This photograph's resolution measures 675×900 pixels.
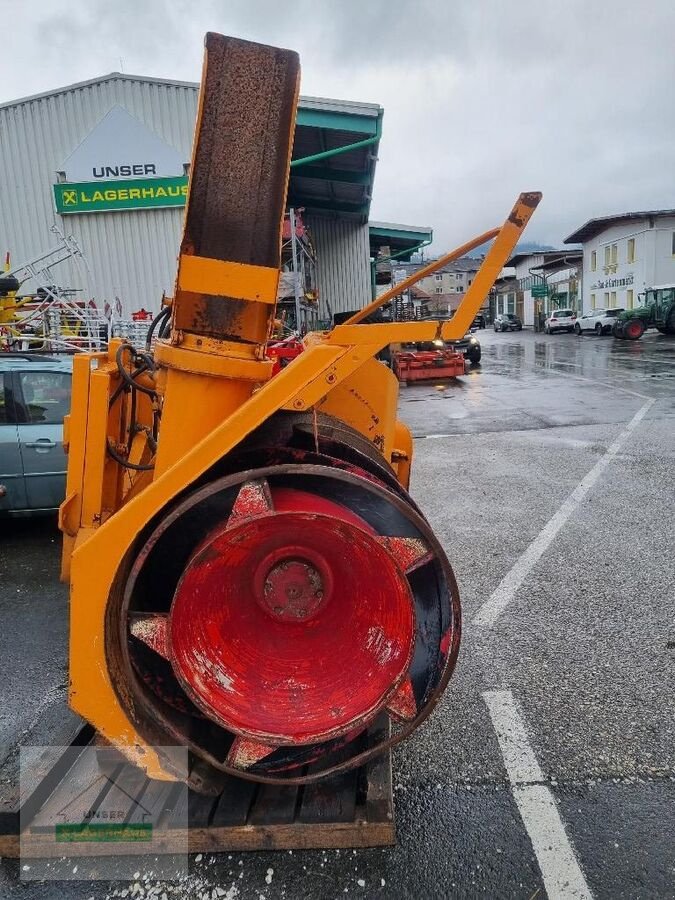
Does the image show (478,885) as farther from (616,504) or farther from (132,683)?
(616,504)

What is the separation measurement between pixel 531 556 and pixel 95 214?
1468cm

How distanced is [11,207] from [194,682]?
1676 centimetres

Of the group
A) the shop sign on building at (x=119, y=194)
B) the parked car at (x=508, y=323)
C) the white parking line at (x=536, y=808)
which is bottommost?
the white parking line at (x=536, y=808)

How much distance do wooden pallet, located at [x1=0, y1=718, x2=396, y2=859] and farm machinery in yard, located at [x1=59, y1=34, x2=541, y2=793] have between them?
0.42 feet

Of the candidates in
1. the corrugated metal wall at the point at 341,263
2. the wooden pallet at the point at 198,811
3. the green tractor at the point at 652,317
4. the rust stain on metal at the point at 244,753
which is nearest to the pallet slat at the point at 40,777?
the wooden pallet at the point at 198,811

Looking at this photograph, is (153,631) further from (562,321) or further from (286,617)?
(562,321)

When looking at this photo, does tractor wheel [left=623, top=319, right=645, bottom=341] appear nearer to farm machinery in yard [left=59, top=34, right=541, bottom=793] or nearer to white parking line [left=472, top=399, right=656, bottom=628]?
white parking line [left=472, top=399, right=656, bottom=628]

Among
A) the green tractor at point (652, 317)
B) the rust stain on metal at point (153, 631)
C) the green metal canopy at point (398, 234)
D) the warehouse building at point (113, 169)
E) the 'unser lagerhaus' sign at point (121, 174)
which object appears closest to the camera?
the rust stain on metal at point (153, 631)

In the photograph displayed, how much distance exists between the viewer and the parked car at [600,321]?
35.9m

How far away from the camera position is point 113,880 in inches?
81.0

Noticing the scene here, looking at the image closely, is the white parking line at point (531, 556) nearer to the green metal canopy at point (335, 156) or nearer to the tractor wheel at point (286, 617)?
the tractor wheel at point (286, 617)

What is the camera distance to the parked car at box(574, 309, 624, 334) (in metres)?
35.9

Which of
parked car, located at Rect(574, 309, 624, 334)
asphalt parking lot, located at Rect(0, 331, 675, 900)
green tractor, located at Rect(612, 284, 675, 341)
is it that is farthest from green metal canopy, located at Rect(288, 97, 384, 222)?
parked car, located at Rect(574, 309, 624, 334)

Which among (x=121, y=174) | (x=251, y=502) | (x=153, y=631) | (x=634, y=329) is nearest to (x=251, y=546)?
(x=251, y=502)
